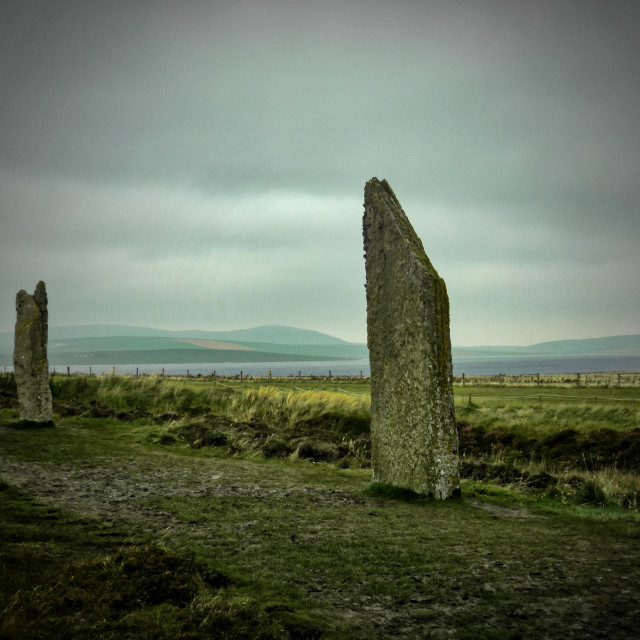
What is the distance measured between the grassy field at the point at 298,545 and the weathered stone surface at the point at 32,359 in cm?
194

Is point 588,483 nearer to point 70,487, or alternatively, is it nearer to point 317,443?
point 317,443

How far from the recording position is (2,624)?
9.41ft

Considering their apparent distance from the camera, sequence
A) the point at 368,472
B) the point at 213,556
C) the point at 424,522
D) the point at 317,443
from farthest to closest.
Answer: the point at 317,443 → the point at 368,472 → the point at 424,522 → the point at 213,556

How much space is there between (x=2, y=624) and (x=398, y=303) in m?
6.96

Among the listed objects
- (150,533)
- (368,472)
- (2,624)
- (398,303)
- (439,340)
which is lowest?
(368,472)

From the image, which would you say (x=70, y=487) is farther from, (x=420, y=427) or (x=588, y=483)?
(x=588, y=483)

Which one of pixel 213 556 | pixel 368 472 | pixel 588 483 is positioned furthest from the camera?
pixel 368 472

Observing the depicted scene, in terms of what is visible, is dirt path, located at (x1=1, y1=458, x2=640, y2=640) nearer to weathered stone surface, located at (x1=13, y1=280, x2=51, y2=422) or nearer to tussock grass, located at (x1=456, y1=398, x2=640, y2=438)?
weathered stone surface, located at (x1=13, y1=280, x2=51, y2=422)

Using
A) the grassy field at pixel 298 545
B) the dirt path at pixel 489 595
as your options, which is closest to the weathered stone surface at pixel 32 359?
the grassy field at pixel 298 545

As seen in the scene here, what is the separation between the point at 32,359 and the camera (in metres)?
15.1

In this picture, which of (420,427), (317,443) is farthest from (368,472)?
(420,427)

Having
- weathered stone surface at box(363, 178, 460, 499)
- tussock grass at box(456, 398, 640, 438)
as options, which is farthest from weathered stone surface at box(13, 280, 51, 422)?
tussock grass at box(456, 398, 640, 438)

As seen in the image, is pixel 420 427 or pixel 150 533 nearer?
pixel 150 533

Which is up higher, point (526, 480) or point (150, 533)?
point (150, 533)
